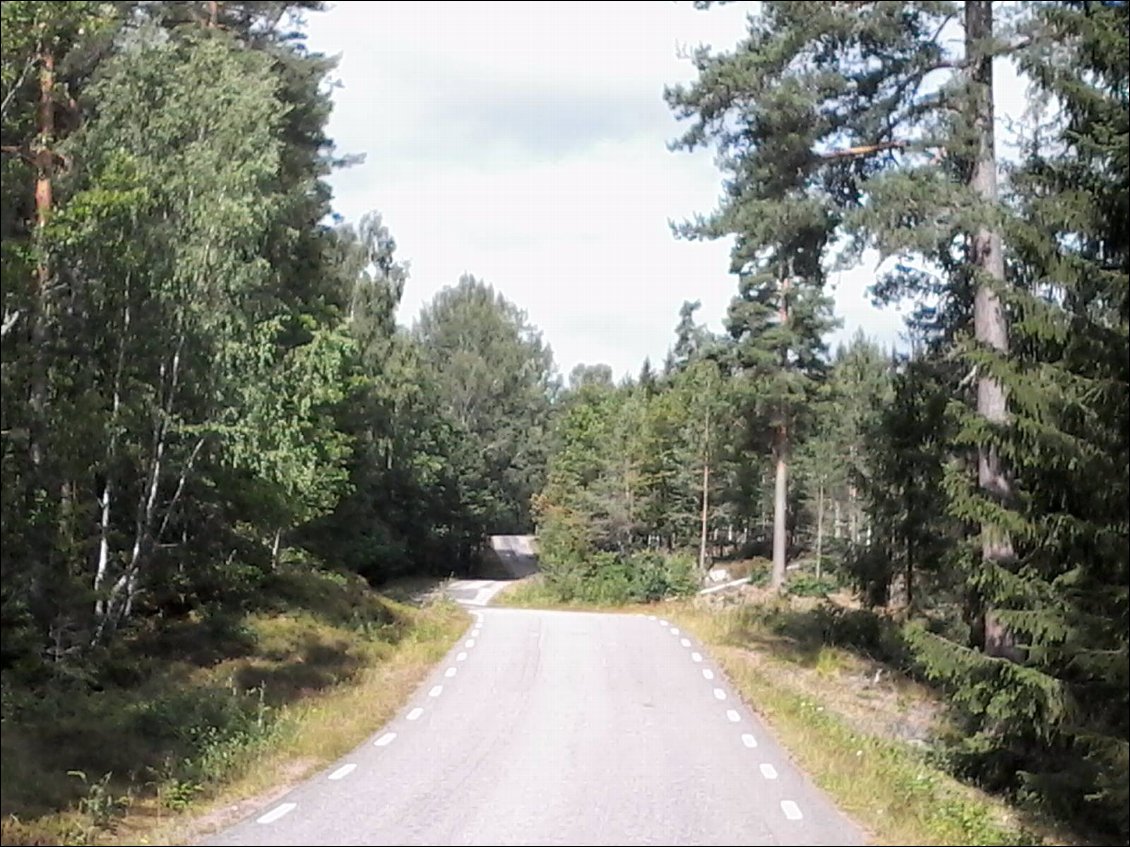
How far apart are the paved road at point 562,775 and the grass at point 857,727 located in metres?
0.42

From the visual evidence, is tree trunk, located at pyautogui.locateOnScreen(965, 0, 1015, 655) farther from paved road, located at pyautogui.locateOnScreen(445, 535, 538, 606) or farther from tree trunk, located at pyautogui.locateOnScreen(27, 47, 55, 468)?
paved road, located at pyautogui.locateOnScreen(445, 535, 538, 606)

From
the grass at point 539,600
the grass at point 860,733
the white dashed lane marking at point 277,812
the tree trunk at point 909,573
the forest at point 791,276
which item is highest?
the forest at point 791,276

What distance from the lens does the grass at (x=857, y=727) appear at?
1066 cm

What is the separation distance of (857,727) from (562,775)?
22.6 ft

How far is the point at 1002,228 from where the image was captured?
14289 mm

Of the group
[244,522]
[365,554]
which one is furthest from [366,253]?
[244,522]

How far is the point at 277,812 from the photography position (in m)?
10.3

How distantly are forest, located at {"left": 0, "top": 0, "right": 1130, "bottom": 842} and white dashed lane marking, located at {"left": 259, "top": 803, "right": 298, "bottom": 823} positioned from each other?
7.00 m

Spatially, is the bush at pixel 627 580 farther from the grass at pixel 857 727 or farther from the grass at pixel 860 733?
the grass at pixel 860 733

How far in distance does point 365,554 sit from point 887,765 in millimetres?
44561

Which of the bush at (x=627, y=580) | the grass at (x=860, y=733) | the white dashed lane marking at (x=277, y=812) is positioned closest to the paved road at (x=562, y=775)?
the white dashed lane marking at (x=277, y=812)

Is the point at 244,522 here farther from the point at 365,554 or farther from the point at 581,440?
the point at 581,440

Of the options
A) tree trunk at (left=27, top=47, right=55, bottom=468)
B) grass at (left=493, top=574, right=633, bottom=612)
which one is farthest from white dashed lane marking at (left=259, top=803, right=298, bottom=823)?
grass at (left=493, top=574, right=633, bottom=612)

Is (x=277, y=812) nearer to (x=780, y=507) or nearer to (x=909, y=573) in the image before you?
(x=909, y=573)
